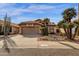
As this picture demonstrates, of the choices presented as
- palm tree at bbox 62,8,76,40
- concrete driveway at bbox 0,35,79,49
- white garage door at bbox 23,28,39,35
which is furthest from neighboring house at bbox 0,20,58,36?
palm tree at bbox 62,8,76,40

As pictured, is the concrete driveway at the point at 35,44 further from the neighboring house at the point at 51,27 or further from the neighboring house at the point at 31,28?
the neighboring house at the point at 51,27

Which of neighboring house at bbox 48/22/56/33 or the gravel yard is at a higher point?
neighboring house at bbox 48/22/56/33

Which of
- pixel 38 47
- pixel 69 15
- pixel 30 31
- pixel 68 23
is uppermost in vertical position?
pixel 69 15

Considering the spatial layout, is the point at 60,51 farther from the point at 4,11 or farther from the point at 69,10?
the point at 4,11

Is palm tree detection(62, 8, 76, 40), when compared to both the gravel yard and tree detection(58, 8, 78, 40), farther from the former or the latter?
the gravel yard

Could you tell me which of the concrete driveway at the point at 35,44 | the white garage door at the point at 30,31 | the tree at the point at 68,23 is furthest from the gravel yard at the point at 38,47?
the tree at the point at 68,23

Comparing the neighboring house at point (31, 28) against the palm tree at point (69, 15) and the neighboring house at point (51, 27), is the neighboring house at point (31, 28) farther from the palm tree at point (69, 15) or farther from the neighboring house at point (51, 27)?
the palm tree at point (69, 15)

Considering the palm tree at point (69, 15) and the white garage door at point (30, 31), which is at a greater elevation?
the palm tree at point (69, 15)

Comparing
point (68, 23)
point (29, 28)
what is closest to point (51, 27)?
point (68, 23)

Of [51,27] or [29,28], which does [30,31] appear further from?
[51,27]

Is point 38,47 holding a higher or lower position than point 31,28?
lower

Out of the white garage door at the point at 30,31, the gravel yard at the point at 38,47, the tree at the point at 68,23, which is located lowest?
the gravel yard at the point at 38,47

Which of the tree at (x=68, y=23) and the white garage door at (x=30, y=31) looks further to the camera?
the white garage door at (x=30, y=31)

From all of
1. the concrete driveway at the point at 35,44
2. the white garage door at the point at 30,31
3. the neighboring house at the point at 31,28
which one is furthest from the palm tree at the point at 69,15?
the white garage door at the point at 30,31
